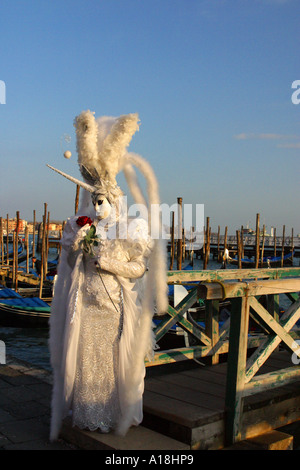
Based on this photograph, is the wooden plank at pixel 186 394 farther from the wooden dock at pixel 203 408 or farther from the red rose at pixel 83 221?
the red rose at pixel 83 221

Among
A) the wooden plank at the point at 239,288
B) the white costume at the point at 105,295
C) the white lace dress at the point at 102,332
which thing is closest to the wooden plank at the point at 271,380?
the wooden plank at the point at 239,288

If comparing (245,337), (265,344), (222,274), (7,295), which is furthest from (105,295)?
(7,295)

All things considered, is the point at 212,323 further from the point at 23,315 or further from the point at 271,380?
the point at 23,315

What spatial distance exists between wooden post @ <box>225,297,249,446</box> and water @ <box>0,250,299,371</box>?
22.7ft

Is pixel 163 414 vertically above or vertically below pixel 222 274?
below

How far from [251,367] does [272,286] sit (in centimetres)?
58

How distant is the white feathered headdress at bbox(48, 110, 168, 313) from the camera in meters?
3.10

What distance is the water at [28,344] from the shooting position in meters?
10.4

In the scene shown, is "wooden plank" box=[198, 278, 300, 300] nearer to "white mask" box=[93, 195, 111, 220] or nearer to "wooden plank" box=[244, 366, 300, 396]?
"wooden plank" box=[244, 366, 300, 396]

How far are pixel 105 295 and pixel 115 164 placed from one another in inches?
35.0

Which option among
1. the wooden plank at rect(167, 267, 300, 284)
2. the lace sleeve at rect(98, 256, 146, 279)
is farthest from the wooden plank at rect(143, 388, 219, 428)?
the wooden plank at rect(167, 267, 300, 284)

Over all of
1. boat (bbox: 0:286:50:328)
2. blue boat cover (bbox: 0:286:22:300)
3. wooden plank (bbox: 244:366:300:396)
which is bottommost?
boat (bbox: 0:286:50:328)

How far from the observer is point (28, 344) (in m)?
11.9

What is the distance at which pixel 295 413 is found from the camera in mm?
3775
